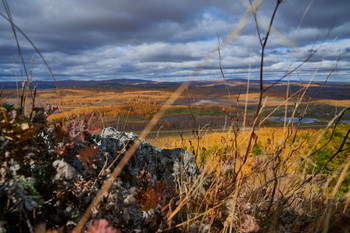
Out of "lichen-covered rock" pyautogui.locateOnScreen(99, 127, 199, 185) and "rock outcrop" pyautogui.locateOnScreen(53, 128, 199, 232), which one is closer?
"rock outcrop" pyautogui.locateOnScreen(53, 128, 199, 232)

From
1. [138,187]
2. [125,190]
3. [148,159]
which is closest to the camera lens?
[125,190]

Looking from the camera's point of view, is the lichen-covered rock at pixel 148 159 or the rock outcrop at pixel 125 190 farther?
the lichen-covered rock at pixel 148 159

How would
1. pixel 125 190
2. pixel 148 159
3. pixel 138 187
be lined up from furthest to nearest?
1. pixel 148 159
2. pixel 138 187
3. pixel 125 190

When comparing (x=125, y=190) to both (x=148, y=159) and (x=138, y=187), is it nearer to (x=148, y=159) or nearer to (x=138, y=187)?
(x=138, y=187)

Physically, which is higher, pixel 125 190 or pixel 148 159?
pixel 125 190

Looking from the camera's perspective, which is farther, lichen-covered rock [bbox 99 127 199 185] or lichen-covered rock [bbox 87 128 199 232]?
lichen-covered rock [bbox 99 127 199 185]

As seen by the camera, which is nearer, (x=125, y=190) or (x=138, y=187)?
(x=125, y=190)

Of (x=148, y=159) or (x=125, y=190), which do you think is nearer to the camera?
(x=125, y=190)

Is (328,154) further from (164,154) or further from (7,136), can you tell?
(7,136)

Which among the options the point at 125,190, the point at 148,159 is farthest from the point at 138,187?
the point at 148,159

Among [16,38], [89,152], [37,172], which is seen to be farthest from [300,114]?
[16,38]

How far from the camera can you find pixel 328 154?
16688 millimetres

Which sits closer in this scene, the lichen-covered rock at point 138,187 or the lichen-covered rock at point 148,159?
the lichen-covered rock at point 138,187

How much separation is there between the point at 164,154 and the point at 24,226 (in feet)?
8.36
